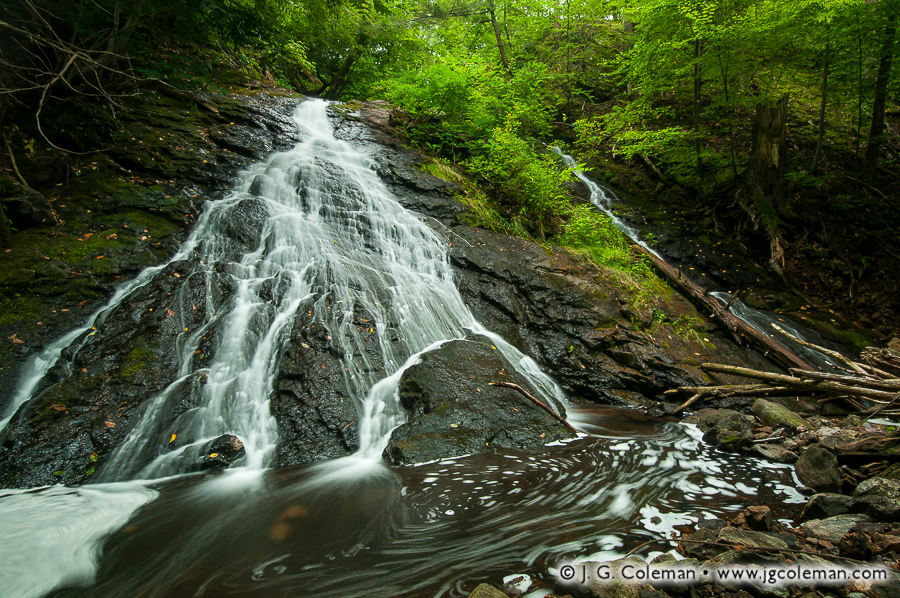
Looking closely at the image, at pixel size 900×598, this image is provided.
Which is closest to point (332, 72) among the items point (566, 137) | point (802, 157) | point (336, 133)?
point (336, 133)

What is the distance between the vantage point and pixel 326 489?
3549mm

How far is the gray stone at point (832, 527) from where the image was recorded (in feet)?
7.54

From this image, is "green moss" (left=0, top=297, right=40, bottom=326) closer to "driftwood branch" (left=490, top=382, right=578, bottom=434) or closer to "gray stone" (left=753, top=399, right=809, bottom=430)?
"driftwood branch" (left=490, top=382, right=578, bottom=434)

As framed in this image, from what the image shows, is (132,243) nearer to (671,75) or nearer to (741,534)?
(741,534)

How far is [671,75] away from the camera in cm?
1088

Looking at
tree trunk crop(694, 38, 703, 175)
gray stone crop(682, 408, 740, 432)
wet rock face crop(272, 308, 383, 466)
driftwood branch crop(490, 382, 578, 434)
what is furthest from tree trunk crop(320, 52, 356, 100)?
gray stone crop(682, 408, 740, 432)

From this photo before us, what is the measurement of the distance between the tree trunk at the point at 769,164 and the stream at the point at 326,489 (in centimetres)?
874

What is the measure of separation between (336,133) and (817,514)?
11062mm

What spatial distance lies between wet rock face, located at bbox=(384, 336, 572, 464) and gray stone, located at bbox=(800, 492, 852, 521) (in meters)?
2.20

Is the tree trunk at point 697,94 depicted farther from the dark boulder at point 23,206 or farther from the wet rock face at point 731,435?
the dark boulder at point 23,206

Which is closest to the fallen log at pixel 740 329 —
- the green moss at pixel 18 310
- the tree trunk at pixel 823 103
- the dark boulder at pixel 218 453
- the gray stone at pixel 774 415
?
the gray stone at pixel 774 415

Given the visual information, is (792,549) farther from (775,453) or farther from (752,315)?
(752,315)

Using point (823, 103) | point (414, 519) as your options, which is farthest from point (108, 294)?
point (823, 103)

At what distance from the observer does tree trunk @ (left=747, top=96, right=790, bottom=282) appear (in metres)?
10.2
